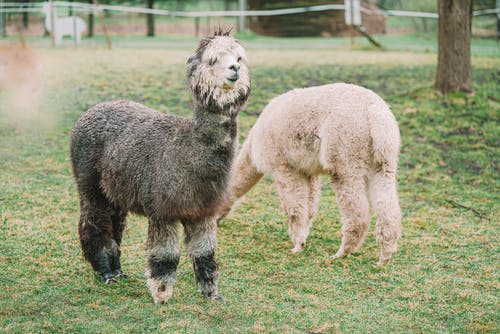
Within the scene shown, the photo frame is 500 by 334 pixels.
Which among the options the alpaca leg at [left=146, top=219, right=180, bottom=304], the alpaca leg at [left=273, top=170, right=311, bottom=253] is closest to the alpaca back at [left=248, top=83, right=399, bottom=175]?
the alpaca leg at [left=273, top=170, right=311, bottom=253]

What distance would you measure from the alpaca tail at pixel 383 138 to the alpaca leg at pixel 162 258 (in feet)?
6.76

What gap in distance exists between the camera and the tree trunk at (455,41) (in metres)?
11.4

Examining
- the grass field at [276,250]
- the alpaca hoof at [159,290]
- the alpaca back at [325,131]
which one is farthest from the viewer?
the alpaca back at [325,131]

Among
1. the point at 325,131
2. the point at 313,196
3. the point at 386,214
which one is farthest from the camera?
the point at 313,196

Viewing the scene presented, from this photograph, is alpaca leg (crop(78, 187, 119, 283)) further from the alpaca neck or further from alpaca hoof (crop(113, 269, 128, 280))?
the alpaca neck

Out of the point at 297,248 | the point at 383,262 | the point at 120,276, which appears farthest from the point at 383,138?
the point at 120,276

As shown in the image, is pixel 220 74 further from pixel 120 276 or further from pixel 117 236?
pixel 120 276

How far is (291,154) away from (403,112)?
5.63m

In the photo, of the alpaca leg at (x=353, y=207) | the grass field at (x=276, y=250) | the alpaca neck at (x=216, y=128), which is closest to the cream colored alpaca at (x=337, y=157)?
the alpaca leg at (x=353, y=207)

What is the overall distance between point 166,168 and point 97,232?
101cm

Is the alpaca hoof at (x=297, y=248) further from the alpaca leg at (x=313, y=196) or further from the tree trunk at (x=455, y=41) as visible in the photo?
the tree trunk at (x=455, y=41)

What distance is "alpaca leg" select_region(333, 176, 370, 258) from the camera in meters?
5.90

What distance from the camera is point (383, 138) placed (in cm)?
577

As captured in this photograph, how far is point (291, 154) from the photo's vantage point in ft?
21.1
